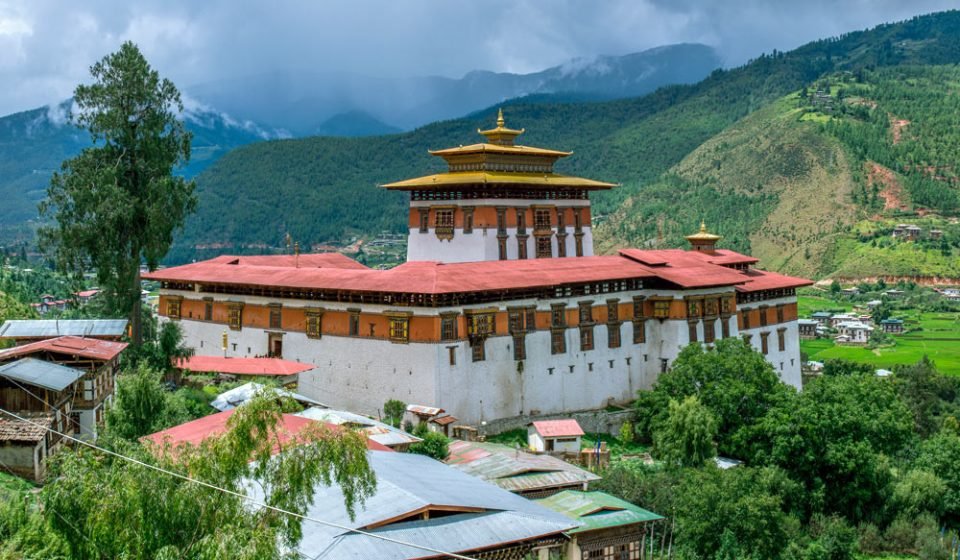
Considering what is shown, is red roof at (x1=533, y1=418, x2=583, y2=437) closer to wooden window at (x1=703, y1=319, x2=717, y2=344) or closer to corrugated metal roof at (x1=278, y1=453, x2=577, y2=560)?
wooden window at (x1=703, y1=319, x2=717, y2=344)

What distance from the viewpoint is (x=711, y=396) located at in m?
42.6

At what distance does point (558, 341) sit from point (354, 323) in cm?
822

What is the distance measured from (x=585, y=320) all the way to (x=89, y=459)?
29.8 meters

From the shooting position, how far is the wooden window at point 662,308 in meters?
48.9

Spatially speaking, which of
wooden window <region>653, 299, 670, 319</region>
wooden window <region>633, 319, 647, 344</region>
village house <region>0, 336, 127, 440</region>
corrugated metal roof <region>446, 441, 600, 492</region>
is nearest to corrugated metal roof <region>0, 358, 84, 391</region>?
village house <region>0, 336, 127, 440</region>

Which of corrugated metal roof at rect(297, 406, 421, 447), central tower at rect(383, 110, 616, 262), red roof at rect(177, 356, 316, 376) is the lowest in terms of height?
corrugated metal roof at rect(297, 406, 421, 447)

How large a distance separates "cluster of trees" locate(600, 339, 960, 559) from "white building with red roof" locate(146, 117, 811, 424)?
137 inches

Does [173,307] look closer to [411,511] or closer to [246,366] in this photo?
[246,366]

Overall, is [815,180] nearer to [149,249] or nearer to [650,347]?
[650,347]

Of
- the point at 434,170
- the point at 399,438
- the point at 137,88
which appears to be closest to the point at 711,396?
the point at 399,438

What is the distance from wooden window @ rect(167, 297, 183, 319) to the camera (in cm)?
5203

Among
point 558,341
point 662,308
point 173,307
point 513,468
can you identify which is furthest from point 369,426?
point 173,307

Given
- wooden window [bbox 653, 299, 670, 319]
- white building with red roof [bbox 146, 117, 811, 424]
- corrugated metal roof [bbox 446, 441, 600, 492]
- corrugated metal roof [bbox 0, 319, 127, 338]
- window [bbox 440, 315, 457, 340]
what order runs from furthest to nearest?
wooden window [bbox 653, 299, 670, 319] < white building with red roof [bbox 146, 117, 811, 424] < window [bbox 440, 315, 457, 340] < corrugated metal roof [bbox 0, 319, 127, 338] < corrugated metal roof [bbox 446, 441, 600, 492]

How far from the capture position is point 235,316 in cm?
4862
